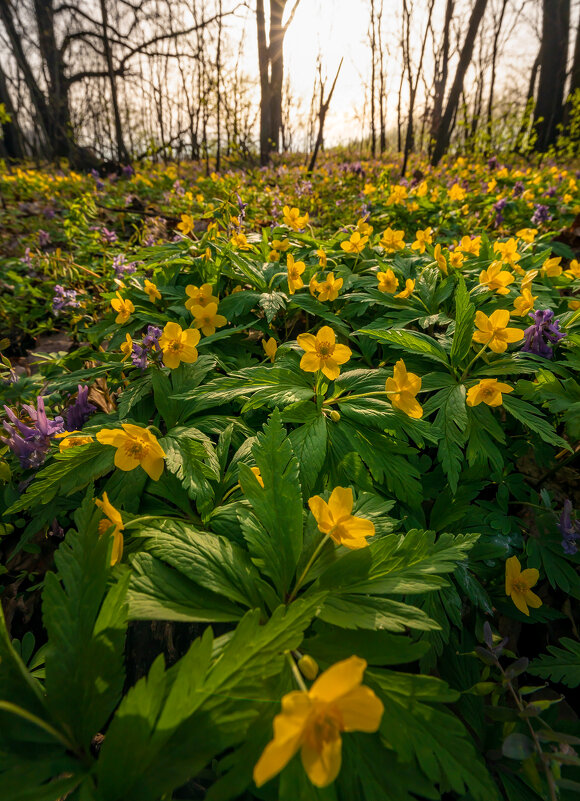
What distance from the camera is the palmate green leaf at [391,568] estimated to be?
994 mm

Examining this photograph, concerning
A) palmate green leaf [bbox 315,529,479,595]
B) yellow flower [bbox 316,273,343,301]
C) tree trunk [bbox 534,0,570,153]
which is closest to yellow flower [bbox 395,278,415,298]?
yellow flower [bbox 316,273,343,301]

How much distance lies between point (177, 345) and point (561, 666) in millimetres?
1771

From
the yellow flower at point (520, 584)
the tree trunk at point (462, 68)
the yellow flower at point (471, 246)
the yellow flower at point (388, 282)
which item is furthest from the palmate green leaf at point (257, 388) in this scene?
the tree trunk at point (462, 68)

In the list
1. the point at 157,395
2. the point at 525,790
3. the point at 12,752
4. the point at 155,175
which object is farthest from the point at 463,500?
the point at 155,175

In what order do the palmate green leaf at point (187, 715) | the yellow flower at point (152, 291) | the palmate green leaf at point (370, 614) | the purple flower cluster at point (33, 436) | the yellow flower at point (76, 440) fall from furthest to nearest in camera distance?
the yellow flower at point (152, 291), the purple flower cluster at point (33, 436), the yellow flower at point (76, 440), the palmate green leaf at point (370, 614), the palmate green leaf at point (187, 715)

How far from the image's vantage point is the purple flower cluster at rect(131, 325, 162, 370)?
1796 millimetres

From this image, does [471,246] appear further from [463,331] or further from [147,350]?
[147,350]

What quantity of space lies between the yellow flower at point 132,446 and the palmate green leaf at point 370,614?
2.14 feet

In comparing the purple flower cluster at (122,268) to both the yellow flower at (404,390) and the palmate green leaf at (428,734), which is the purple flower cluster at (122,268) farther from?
the palmate green leaf at (428,734)

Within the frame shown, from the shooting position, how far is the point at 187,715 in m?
0.73

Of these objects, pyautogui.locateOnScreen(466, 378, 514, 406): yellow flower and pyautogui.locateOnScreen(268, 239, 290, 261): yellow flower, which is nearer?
pyautogui.locateOnScreen(466, 378, 514, 406): yellow flower

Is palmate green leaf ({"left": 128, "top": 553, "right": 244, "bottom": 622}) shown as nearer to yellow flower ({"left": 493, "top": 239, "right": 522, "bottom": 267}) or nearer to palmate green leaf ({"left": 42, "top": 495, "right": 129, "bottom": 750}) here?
palmate green leaf ({"left": 42, "top": 495, "right": 129, "bottom": 750})

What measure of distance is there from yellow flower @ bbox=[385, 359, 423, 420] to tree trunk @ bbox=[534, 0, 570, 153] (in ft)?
53.3

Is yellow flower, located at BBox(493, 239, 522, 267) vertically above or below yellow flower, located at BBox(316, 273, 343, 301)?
above
